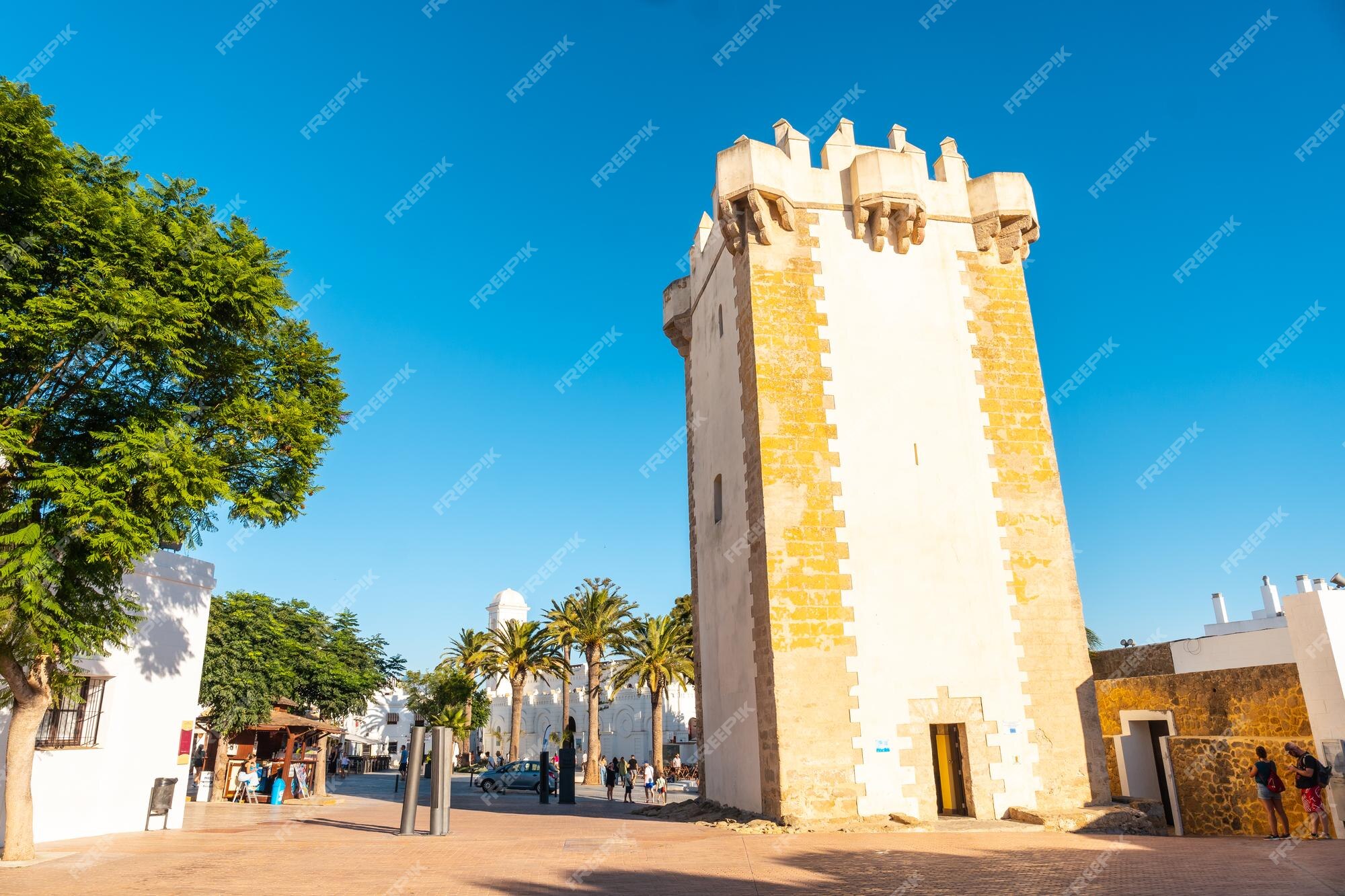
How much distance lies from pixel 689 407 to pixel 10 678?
16134 millimetres

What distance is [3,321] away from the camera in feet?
37.5

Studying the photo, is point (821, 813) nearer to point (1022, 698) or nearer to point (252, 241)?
point (1022, 698)

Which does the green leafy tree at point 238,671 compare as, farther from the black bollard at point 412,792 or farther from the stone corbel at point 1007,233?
the stone corbel at point 1007,233

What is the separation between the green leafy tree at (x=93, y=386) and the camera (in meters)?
11.9

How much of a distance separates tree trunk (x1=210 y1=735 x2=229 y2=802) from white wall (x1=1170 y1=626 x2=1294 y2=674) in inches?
1212

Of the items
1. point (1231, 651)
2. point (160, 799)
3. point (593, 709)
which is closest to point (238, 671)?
point (160, 799)

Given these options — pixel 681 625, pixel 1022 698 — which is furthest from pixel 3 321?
pixel 681 625

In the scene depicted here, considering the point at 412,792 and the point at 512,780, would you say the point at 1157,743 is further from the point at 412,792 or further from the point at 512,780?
the point at 512,780

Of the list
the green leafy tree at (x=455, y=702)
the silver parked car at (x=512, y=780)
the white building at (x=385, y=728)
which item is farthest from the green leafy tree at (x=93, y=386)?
the white building at (x=385, y=728)

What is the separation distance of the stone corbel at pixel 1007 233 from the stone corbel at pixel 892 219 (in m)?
1.59

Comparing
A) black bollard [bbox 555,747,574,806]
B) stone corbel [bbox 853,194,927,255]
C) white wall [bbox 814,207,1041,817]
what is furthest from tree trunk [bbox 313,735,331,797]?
stone corbel [bbox 853,194,927,255]

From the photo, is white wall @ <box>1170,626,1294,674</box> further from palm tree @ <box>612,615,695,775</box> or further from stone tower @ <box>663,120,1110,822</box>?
palm tree @ <box>612,615,695,775</box>

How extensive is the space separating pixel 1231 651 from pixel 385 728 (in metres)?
70.7

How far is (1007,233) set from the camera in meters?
19.7
